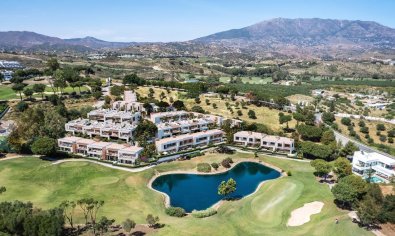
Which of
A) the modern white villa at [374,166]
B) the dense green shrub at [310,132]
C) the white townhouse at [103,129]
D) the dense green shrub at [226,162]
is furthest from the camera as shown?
the dense green shrub at [310,132]

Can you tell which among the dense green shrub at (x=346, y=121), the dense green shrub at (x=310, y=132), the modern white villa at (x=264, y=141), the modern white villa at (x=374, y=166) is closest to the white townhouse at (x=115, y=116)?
the modern white villa at (x=264, y=141)

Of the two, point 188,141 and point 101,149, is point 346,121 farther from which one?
point 101,149

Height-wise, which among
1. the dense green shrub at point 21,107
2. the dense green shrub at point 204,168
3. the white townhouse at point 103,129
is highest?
the dense green shrub at point 21,107

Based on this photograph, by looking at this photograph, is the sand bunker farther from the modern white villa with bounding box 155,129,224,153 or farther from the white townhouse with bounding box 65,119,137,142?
the white townhouse with bounding box 65,119,137,142

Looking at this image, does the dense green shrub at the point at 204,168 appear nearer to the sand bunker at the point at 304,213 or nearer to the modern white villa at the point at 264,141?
the modern white villa at the point at 264,141

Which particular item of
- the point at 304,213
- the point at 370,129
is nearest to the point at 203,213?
the point at 304,213

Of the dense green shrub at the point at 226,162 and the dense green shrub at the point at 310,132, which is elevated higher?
the dense green shrub at the point at 310,132

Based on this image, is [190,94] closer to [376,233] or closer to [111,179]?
[111,179]
